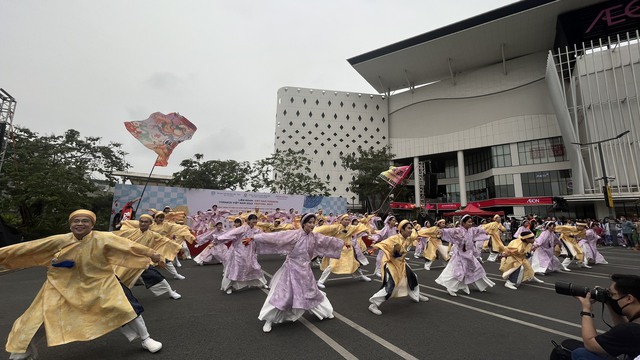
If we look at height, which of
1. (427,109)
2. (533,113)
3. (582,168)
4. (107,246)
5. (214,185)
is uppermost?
(427,109)

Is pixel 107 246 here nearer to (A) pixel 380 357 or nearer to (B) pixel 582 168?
(A) pixel 380 357

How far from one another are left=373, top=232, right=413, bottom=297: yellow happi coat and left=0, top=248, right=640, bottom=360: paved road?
14.3 inches

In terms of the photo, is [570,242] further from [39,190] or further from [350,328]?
[39,190]

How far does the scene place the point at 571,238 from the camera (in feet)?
31.5

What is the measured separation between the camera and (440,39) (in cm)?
3859

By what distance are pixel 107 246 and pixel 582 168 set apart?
32.9m

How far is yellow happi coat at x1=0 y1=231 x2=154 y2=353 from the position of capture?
2.91 meters

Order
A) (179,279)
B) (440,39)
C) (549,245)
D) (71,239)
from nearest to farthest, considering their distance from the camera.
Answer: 1. (71,239)
2. (179,279)
3. (549,245)
4. (440,39)

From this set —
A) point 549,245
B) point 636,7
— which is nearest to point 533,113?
point 636,7

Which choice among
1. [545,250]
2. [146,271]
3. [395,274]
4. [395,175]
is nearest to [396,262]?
[395,274]

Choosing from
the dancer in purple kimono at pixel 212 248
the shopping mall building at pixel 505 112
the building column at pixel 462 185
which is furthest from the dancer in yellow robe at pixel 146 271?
the building column at pixel 462 185

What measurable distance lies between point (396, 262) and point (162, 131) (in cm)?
886

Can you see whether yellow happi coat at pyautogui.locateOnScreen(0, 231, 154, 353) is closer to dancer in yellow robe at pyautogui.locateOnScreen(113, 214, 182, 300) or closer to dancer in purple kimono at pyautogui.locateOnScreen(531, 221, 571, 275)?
dancer in yellow robe at pyautogui.locateOnScreen(113, 214, 182, 300)

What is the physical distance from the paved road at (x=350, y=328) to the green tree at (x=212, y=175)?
20348 mm
